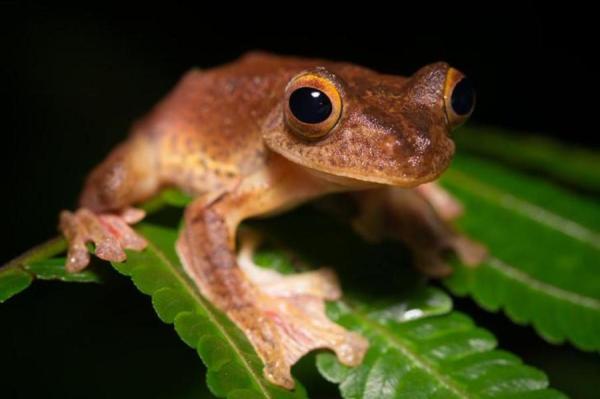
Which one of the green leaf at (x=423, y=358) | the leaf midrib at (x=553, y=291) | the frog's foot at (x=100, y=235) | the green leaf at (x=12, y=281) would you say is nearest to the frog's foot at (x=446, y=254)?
the leaf midrib at (x=553, y=291)

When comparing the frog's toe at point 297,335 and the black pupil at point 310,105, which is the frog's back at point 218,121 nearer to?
the black pupil at point 310,105

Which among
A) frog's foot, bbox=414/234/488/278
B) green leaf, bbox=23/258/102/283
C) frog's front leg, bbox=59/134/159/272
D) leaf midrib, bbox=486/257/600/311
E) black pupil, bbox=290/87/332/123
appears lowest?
leaf midrib, bbox=486/257/600/311

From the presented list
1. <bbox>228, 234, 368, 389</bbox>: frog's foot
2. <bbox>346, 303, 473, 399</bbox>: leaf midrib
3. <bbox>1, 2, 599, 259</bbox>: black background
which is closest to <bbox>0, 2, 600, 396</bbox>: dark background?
<bbox>1, 2, 599, 259</bbox>: black background

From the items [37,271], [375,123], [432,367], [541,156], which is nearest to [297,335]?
[432,367]

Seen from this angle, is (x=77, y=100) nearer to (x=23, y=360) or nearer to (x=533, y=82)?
(x=23, y=360)

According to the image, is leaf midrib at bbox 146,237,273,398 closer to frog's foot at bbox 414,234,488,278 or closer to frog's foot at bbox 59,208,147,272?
frog's foot at bbox 59,208,147,272

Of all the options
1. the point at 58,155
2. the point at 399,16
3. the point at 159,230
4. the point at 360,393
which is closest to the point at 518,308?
the point at 360,393
